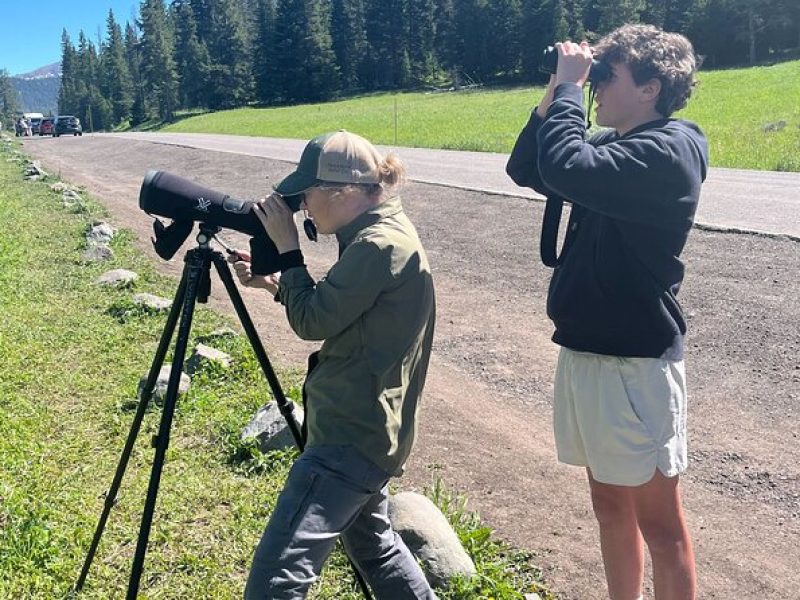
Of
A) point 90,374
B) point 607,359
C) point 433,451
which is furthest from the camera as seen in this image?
point 90,374

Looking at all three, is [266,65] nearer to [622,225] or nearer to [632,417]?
[622,225]

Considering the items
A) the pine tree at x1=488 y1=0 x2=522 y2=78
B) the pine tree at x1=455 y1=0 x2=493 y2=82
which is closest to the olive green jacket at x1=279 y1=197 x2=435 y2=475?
the pine tree at x1=488 y1=0 x2=522 y2=78

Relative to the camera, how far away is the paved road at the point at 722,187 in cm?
885

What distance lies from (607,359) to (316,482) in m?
0.99

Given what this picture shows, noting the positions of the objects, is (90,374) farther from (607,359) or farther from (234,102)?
(234,102)

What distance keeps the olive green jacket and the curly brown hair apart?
33.8 inches

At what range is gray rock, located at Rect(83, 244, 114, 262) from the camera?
10207 mm

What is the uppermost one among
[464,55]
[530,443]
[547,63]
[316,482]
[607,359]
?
[464,55]

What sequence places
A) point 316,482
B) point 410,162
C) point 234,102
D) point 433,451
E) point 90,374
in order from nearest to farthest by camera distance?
point 316,482, point 433,451, point 90,374, point 410,162, point 234,102

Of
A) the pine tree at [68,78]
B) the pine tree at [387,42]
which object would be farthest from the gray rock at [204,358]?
the pine tree at [68,78]

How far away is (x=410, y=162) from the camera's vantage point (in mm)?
18625

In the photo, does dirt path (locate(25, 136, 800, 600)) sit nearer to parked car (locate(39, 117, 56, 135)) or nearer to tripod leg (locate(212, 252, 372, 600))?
tripod leg (locate(212, 252, 372, 600))

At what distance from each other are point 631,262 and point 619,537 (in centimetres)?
101

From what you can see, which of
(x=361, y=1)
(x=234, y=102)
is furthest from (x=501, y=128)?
(x=361, y=1)
